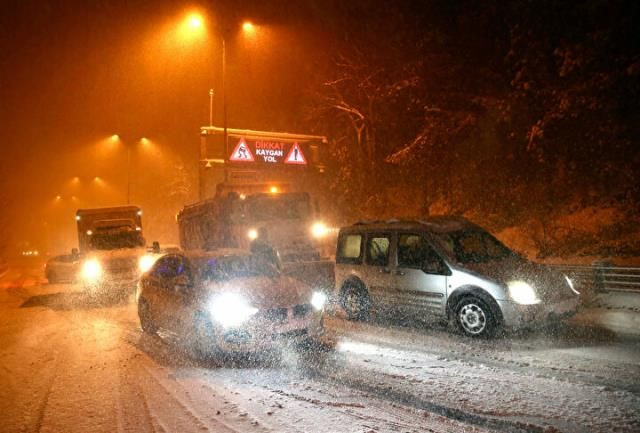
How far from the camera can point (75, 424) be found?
534 cm

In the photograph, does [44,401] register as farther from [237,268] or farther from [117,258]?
[117,258]

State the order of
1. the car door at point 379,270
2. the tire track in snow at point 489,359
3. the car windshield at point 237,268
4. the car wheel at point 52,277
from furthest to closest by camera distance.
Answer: the car wheel at point 52,277 < the car door at point 379,270 < the car windshield at point 237,268 < the tire track in snow at point 489,359

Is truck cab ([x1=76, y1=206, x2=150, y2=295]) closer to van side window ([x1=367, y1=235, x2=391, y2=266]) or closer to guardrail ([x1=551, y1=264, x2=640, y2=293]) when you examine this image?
van side window ([x1=367, y1=235, x2=391, y2=266])

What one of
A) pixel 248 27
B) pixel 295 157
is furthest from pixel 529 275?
pixel 295 157

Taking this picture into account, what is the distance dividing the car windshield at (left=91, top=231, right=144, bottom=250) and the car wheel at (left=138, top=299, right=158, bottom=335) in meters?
10.3

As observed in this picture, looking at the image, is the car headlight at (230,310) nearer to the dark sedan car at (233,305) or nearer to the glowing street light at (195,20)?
the dark sedan car at (233,305)

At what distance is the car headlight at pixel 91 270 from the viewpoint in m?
16.6

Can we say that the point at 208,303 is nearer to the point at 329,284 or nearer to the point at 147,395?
the point at 147,395

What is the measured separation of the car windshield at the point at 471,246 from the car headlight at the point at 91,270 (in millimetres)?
10972

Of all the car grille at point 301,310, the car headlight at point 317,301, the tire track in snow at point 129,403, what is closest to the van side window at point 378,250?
the car headlight at point 317,301

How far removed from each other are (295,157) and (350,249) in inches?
613

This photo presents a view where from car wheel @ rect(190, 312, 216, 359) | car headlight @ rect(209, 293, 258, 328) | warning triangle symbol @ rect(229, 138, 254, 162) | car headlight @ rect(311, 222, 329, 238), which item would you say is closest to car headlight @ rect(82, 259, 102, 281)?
car headlight @ rect(311, 222, 329, 238)

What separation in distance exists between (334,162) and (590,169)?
15483 mm

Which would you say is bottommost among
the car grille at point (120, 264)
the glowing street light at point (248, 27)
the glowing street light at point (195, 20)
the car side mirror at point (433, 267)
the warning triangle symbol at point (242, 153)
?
the car side mirror at point (433, 267)
